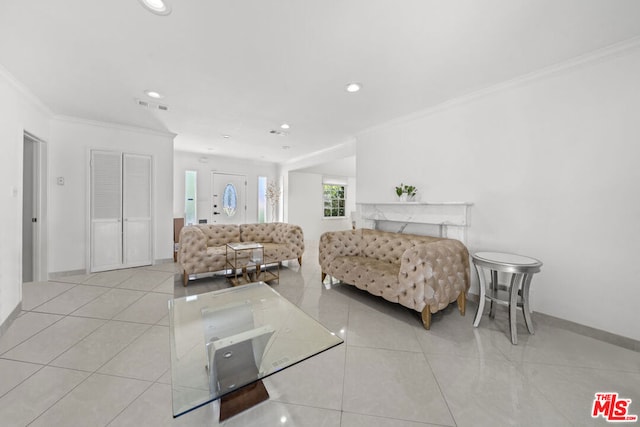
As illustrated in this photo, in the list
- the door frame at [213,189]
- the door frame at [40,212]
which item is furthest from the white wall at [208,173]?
the door frame at [40,212]

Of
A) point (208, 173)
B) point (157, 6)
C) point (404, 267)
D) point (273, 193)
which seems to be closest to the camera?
point (157, 6)

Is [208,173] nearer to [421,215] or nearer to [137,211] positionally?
[137,211]

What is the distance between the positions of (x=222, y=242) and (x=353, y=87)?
342cm

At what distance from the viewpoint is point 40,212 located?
3.53 m

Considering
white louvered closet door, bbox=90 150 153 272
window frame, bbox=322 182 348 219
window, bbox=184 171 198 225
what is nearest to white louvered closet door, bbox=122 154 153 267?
white louvered closet door, bbox=90 150 153 272

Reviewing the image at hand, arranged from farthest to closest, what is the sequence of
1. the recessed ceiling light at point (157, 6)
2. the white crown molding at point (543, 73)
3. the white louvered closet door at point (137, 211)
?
the white louvered closet door at point (137, 211), the white crown molding at point (543, 73), the recessed ceiling light at point (157, 6)

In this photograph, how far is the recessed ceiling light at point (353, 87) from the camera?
2.66 meters

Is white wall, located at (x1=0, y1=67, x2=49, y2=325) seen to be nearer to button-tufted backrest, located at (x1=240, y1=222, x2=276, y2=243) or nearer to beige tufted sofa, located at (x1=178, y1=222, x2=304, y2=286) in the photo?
beige tufted sofa, located at (x1=178, y1=222, x2=304, y2=286)

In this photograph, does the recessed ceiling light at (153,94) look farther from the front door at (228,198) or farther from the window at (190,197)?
the front door at (228,198)

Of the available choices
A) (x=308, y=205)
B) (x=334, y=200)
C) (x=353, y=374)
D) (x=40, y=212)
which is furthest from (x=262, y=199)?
(x=353, y=374)

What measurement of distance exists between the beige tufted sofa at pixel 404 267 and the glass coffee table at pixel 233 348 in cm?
116

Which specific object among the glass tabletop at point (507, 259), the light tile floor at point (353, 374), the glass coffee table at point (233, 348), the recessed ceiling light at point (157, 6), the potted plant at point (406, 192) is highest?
the recessed ceiling light at point (157, 6)

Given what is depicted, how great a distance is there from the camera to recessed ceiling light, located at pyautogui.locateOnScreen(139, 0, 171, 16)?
1584mm

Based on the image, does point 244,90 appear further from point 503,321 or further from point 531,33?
point 503,321
